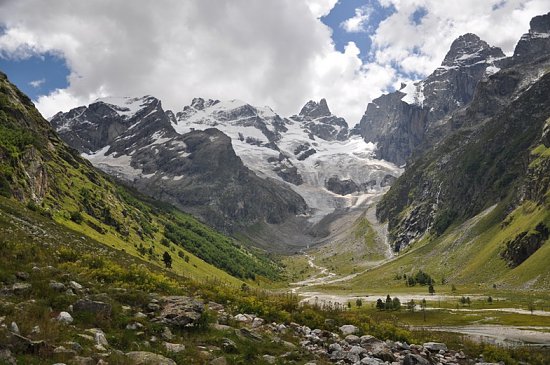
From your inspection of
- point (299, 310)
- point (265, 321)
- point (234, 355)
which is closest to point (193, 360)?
point (234, 355)

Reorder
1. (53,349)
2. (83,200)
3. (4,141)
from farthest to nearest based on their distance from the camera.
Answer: (83,200)
(4,141)
(53,349)

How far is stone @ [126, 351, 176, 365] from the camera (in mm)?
17609

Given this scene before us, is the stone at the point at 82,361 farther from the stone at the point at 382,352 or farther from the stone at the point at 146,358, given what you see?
the stone at the point at 382,352

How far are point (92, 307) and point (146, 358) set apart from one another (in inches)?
205

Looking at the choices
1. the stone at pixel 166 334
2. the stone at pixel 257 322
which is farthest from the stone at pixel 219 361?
the stone at pixel 257 322

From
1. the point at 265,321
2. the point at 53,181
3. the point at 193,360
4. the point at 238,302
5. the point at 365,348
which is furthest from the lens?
the point at 53,181

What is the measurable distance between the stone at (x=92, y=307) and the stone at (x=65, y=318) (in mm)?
1104

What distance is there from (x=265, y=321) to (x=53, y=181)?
339 feet

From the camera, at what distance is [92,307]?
21609 millimetres

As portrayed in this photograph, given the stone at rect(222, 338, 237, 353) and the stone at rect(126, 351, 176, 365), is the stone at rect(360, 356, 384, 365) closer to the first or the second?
the stone at rect(222, 338, 237, 353)

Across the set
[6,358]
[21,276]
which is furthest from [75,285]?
[6,358]

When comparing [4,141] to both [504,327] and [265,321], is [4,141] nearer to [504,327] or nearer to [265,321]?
[265,321]

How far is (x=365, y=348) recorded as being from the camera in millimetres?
26875

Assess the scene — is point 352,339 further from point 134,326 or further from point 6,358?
point 6,358
